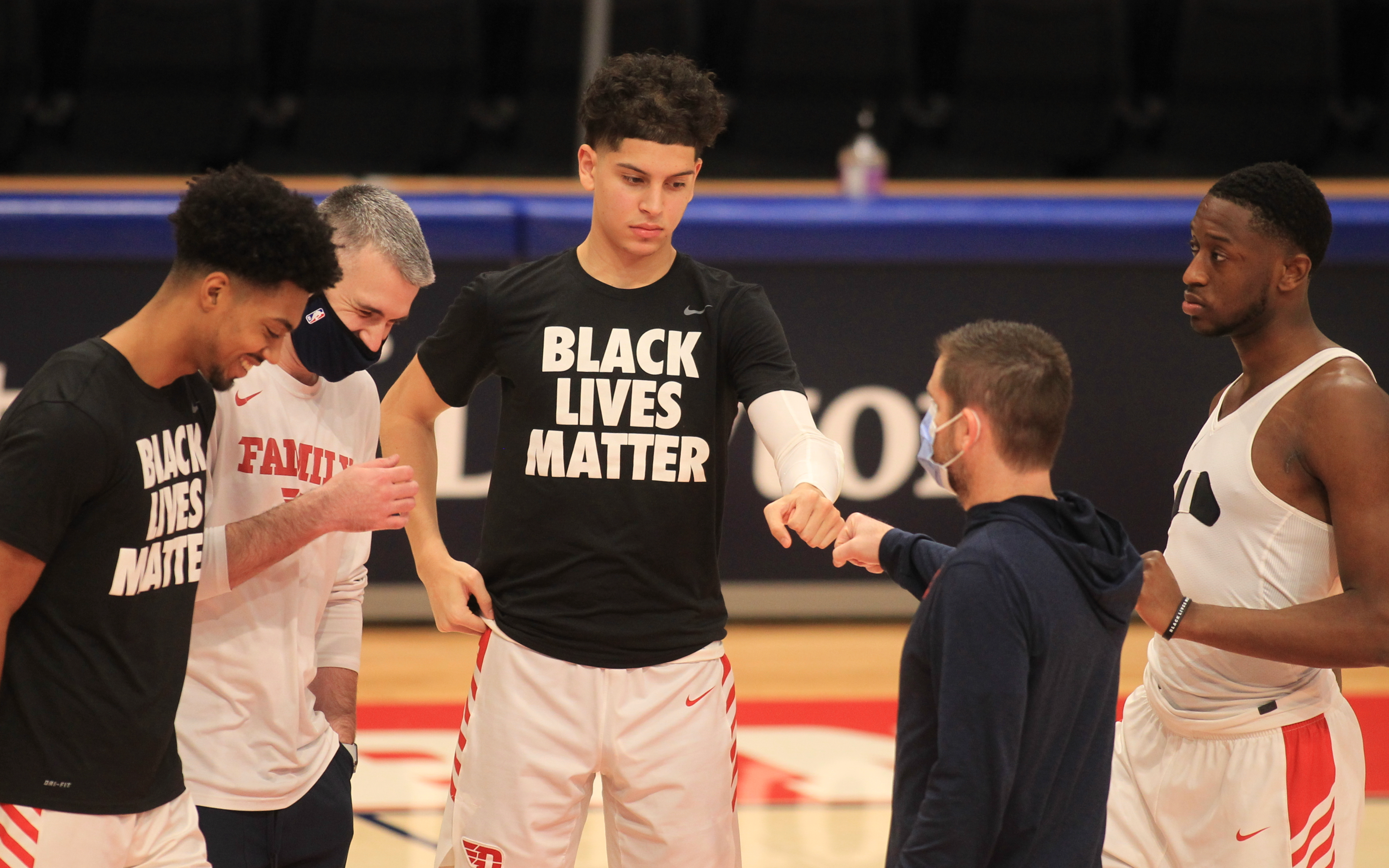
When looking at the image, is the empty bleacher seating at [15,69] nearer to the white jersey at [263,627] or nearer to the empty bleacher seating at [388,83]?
the empty bleacher seating at [388,83]

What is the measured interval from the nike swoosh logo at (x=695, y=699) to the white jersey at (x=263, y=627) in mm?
715

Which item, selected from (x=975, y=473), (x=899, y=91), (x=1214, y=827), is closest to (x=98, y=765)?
(x=975, y=473)

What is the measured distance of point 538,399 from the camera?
2861 millimetres

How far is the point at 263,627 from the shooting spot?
9.04 ft

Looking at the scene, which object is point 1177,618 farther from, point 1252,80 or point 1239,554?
point 1252,80

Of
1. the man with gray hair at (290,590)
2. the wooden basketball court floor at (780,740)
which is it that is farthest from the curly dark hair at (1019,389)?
the wooden basketball court floor at (780,740)

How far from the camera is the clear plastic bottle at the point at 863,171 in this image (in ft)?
22.3

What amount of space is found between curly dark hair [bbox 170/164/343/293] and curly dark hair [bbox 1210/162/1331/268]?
5.98 feet

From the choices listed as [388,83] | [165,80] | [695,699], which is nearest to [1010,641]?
[695,699]

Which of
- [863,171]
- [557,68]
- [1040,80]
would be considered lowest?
[863,171]

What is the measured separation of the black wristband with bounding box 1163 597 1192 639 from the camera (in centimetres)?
274

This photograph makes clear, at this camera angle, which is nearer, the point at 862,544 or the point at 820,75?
the point at 862,544

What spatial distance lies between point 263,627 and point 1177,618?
169 centimetres

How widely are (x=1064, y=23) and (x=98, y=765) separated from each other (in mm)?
7817
